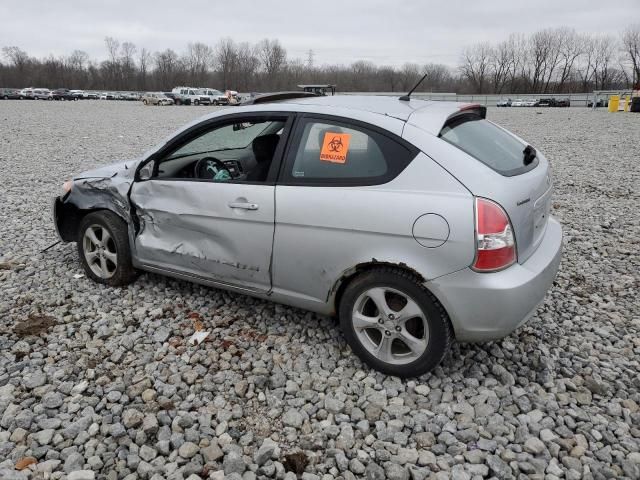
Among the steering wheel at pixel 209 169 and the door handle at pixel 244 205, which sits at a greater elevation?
the steering wheel at pixel 209 169

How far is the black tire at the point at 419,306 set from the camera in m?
2.84

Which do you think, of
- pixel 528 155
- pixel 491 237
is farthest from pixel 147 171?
pixel 528 155

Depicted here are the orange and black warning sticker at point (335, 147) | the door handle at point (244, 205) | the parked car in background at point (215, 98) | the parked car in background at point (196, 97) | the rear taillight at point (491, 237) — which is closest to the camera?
the rear taillight at point (491, 237)

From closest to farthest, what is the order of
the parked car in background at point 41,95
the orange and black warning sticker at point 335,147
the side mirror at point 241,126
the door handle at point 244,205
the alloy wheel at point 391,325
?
the alloy wheel at point 391,325 → the orange and black warning sticker at point 335,147 → the door handle at point 244,205 → the side mirror at point 241,126 → the parked car in background at point 41,95

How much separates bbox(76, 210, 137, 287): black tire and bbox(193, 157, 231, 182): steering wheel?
0.78 meters

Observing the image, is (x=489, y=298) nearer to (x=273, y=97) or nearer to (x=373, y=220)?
(x=373, y=220)

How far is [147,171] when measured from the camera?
13.1 feet

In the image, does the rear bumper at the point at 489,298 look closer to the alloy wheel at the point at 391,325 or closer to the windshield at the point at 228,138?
the alloy wheel at the point at 391,325

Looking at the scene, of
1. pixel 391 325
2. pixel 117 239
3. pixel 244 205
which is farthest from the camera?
pixel 117 239

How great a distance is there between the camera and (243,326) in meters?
3.79

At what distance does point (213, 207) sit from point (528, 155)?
7.32 ft

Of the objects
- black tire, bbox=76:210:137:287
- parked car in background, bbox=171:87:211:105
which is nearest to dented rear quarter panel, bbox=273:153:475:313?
black tire, bbox=76:210:137:287

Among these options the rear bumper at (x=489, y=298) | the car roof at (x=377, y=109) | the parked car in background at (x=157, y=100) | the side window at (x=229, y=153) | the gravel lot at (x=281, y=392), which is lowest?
the gravel lot at (x=281, y=392)

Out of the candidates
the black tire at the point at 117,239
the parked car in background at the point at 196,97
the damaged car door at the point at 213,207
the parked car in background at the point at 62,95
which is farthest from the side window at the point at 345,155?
the parked car in background at the point at 62,95
